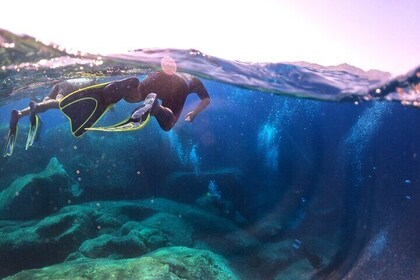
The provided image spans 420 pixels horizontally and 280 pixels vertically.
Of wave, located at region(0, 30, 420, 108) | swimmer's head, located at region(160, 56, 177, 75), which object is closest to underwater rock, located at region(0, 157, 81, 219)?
wave, located at region(0, 30, 420, 108)

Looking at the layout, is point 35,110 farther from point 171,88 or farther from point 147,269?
point 147,269

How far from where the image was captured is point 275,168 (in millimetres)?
23594

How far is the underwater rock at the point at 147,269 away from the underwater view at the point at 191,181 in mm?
41

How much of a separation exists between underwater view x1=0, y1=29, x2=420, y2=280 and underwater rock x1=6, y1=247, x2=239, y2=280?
0.04 m

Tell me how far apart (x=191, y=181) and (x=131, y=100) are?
11802 mm

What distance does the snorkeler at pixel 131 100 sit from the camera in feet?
20.3

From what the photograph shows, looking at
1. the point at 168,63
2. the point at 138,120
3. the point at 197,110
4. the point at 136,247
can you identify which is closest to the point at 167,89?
the point at 197,110

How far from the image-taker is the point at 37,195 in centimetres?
1440

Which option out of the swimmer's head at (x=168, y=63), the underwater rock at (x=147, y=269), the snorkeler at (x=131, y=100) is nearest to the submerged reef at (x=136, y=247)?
the underwater rock at (x=147, y=269)

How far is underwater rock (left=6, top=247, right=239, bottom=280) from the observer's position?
7449mm

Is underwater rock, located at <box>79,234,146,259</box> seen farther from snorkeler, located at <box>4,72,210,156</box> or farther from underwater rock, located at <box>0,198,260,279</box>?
snorkeler, located at <box>4,72,210,156</box>

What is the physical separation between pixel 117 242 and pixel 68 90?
17.2 ft

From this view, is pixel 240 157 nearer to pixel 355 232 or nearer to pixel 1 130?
pixel 355 232

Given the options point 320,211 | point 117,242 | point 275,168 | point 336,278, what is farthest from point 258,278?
point 275,168
